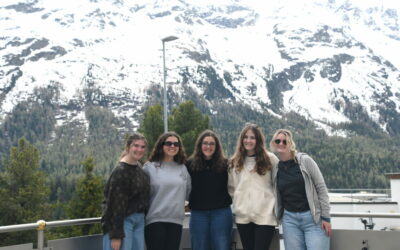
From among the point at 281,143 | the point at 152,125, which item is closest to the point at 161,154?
the point at 281,143

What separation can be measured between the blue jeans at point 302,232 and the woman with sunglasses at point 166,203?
107cm

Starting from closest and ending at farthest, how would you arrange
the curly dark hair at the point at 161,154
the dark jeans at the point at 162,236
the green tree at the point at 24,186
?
the dark jeans at the point at 162,236 → the curly dark hair at the point at 161,154 → the green tree at the point at 24,186

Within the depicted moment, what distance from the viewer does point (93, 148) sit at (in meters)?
136

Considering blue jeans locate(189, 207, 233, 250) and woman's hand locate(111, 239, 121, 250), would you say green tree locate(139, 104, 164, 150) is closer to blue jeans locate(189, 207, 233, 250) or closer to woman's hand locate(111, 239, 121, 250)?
blue jeans locate(189, 207, 233, 250)

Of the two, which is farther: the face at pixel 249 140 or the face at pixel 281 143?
the face at pixel 249 140

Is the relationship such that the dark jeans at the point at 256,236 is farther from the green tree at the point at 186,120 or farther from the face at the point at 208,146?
the green tree at the point at 186,120

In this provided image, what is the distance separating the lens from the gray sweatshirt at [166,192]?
5.14m

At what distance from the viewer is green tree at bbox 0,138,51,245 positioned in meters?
31.7

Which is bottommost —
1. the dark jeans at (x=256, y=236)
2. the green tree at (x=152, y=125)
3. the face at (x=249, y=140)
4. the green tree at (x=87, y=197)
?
the green tree at (x=87, y=197)

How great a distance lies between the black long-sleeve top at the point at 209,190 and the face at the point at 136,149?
0.63 meters

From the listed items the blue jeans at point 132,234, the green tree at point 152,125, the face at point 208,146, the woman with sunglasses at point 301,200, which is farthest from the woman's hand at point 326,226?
the green tree at point 152,125

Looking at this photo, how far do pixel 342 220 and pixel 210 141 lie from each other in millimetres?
11367

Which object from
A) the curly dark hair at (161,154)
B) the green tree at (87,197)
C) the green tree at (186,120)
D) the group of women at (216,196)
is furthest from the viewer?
the green tree at (87,197)

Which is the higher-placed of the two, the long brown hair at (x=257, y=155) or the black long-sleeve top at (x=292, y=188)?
the long brown hair at (x=257, y=155)
